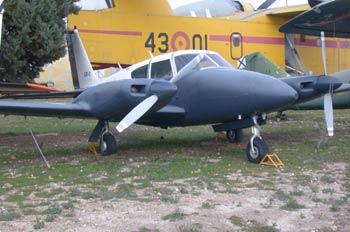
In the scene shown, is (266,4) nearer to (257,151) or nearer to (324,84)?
(324,84)

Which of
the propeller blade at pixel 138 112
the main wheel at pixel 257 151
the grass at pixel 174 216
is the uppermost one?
the propeller blade at pixel 138 112

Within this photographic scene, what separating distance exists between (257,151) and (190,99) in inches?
60.1

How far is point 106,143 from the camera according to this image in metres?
9.65

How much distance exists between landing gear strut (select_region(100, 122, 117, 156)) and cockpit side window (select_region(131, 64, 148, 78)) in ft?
4.46

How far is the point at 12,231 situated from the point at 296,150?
626cm

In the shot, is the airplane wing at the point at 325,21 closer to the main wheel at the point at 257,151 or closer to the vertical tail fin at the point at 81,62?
the main wheel at the point at 257,151

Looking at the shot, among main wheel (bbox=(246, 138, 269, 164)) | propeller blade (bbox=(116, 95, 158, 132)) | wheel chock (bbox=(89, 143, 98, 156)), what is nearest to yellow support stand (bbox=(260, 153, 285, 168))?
main wheel (bbox=(246, 138, 269, 164))

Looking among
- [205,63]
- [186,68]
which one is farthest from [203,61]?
[186,68]

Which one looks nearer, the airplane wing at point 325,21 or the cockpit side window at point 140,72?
the cockpit side window at point 140,72

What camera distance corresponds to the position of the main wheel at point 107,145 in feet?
31.6

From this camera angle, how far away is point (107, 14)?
57.4ft

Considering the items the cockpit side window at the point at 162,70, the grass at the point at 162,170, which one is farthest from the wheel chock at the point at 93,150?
the cockpit side window at the point at 162,70

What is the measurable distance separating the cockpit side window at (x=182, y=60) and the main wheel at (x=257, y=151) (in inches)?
82.8

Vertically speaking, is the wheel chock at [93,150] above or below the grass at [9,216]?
below
